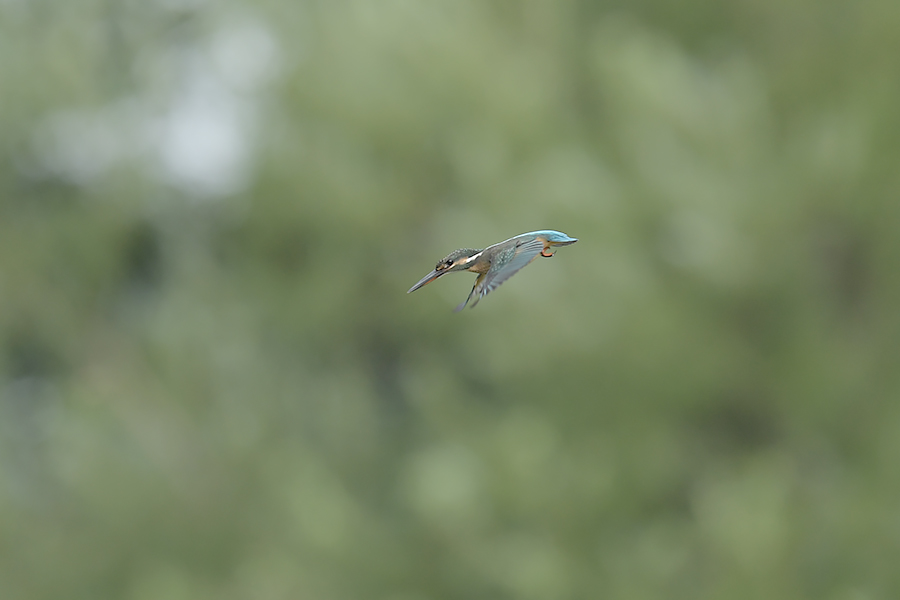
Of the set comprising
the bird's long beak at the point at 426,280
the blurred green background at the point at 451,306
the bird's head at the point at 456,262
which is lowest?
the bird's long beak at the point at 426,280

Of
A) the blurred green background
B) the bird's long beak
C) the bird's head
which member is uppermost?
the blurred green background

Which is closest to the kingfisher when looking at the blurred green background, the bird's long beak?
the bird's long beak

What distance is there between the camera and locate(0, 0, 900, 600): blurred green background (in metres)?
3.81

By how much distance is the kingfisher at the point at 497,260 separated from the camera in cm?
41

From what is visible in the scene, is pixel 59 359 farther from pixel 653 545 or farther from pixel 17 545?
pixel 653 545

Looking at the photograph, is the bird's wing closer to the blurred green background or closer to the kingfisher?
the kingfisher

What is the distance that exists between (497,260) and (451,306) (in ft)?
13.0

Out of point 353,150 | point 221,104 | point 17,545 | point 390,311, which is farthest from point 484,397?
point 17,545

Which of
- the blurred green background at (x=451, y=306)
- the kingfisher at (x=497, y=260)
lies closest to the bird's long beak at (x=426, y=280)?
the kingfisher at (x=497, y=260)

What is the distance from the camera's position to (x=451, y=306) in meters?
4.41

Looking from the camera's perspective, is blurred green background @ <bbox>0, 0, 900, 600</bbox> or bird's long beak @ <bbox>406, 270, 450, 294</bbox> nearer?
bird's long beak @ <bbox>406, 270, 450, 294</bbox>

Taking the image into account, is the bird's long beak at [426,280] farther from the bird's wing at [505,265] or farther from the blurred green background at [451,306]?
the blurred green background at [451,306]

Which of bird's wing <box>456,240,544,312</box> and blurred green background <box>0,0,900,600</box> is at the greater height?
blurred green background <box>0,0,900,600</box>

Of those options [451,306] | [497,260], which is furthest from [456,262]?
[451,306]
